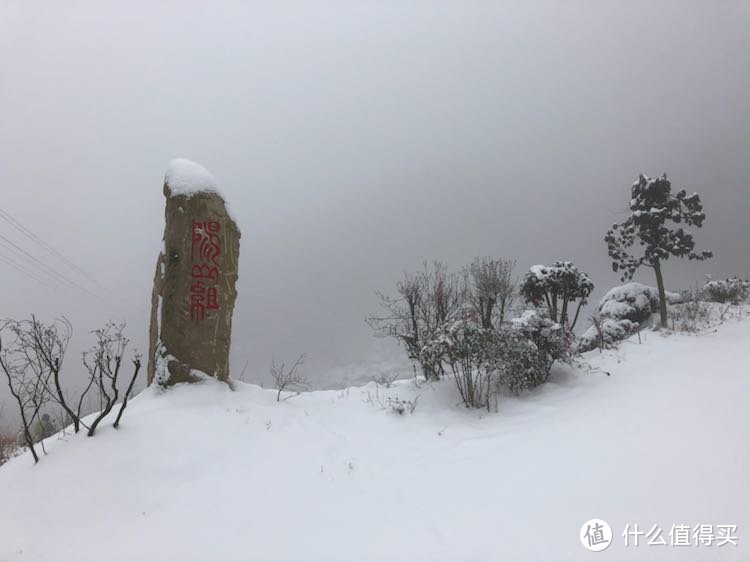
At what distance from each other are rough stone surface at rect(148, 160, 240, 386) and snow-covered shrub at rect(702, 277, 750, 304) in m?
16.4

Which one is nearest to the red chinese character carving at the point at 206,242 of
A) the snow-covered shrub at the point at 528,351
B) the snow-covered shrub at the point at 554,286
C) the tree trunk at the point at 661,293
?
the snow-covered shrub at the point at 528,351

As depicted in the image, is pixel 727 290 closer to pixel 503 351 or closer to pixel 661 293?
pixel 661 293

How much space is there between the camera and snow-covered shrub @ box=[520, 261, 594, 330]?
13086 mm

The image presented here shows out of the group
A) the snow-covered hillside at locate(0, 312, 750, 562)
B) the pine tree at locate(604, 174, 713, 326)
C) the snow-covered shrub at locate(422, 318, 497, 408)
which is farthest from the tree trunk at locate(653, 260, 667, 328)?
the snow-covered shrub at locate(422, 318, 497, 408)

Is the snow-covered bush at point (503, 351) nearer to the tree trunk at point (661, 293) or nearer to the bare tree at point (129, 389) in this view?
the bare tree at point (129, 389)

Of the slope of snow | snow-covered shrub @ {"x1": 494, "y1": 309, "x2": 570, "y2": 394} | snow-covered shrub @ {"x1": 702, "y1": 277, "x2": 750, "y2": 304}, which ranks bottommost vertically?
snow-covered shrub @ {"x1": 494, "y1": 309, "x2": 570, "y2": 394}

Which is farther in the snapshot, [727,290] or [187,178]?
[727,290]

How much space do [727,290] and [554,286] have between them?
A: 22.6 ft

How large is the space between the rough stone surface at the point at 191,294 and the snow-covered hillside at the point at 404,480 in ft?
2.29

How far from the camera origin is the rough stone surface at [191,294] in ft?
23.2

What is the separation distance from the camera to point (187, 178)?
770 cm

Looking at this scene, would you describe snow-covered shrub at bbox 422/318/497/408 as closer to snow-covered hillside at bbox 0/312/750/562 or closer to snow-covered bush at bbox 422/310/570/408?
snow-covered bush at bbox 422/310/570/408

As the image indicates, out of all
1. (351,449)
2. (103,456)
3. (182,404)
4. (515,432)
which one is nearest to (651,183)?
(515,432)

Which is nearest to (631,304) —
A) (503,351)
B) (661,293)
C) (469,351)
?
(661,293)
